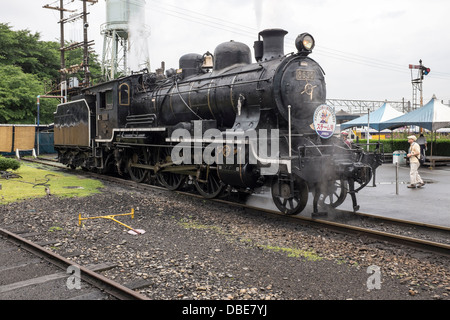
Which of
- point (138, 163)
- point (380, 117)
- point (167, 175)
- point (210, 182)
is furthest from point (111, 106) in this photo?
point (380, 117)

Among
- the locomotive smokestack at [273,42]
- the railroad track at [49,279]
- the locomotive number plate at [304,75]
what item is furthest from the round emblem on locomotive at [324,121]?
the railroad track at [49,279]

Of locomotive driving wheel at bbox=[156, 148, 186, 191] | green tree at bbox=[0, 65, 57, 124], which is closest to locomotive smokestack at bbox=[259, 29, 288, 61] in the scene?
locomotive driving wheel at bbox=[156, 148, 186, 191]

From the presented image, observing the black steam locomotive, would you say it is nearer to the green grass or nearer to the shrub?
the green grass

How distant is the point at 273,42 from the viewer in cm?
843

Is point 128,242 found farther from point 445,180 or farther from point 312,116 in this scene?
point 445,180

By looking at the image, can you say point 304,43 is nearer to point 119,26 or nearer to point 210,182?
point 210,182

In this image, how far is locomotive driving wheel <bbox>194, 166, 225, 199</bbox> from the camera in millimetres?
9320

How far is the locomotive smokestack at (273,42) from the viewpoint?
8352 millimetres

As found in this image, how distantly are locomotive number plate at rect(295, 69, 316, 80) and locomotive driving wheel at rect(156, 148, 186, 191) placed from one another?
14.3 ft

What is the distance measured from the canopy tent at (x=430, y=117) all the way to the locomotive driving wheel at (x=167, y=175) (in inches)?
505

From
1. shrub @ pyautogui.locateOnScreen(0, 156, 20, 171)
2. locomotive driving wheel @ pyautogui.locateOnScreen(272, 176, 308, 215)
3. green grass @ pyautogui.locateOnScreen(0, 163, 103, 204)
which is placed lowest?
green grass @ pyautogui.locateOnScreen(0, 163, 103, 204)

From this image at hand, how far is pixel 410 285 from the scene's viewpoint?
442 cm

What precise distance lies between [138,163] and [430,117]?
13639mm
